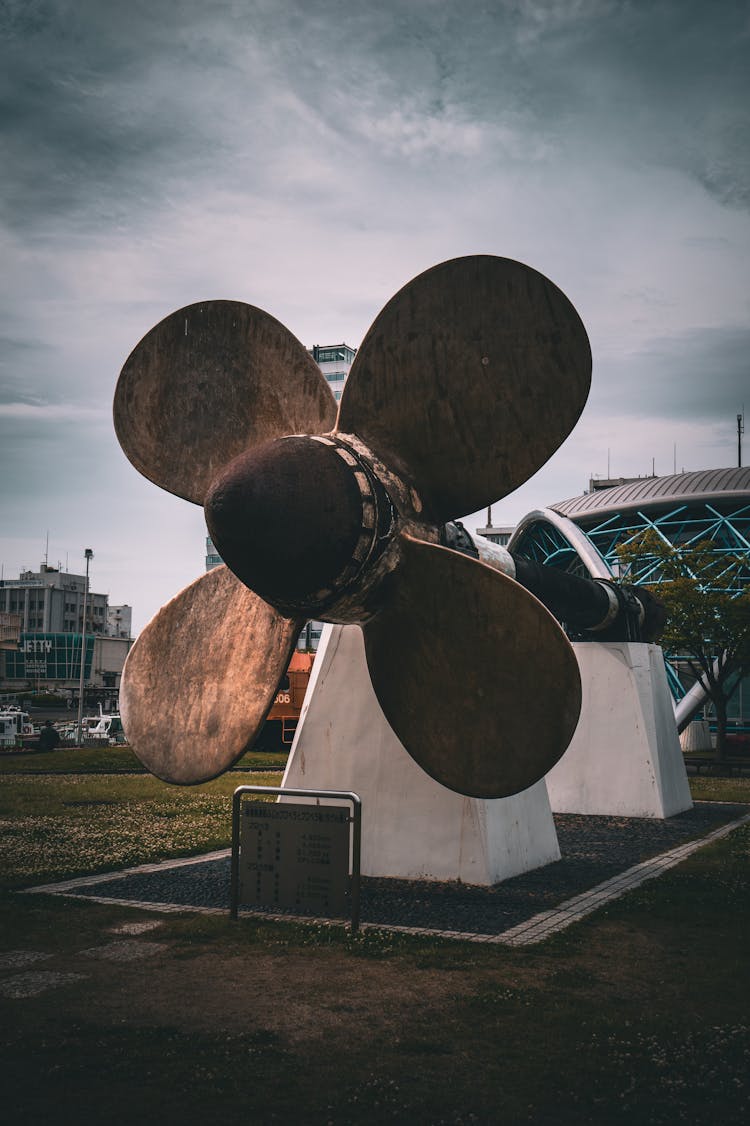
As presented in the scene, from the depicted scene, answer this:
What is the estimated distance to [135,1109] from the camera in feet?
12.9

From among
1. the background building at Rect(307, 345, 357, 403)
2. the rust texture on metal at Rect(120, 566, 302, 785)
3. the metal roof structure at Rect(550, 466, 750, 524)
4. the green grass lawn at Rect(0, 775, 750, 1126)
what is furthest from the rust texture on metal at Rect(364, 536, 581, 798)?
the background building at Rect(307, 345, 357, 403)

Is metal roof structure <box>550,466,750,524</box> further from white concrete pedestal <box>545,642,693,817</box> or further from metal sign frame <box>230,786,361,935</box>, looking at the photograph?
metal sign frame <box>230,786,361,935</box>

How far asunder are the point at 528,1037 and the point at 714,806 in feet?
37.5

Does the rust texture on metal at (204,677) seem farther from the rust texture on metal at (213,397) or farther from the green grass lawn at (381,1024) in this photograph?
the green grass lawn at (381,1024)

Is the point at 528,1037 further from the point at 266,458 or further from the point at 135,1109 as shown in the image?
the point at 266,458

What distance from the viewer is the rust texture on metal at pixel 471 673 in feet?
17.0

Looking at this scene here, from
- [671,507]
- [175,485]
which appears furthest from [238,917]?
[671,507]

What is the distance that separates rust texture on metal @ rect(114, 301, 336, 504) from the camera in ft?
22.0

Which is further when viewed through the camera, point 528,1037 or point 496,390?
point 496,390

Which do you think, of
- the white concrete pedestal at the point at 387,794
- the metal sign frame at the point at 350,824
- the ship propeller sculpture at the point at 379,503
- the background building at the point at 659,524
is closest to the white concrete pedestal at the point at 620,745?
the white concrete pedestal at the point at 387,794

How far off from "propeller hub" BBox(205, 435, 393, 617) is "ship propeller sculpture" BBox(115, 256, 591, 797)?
12mm

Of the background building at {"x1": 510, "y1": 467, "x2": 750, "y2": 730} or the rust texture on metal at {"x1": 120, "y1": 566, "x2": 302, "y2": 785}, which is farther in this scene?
the background building at {"x1": 510, "y1": 467, "x2": 750, "y2": 730}

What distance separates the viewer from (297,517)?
17.2ft

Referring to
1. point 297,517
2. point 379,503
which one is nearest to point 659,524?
point 379,503
